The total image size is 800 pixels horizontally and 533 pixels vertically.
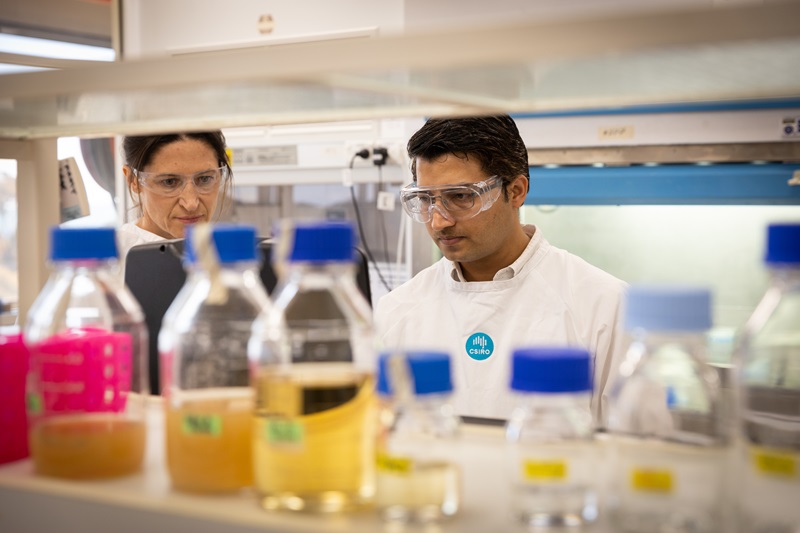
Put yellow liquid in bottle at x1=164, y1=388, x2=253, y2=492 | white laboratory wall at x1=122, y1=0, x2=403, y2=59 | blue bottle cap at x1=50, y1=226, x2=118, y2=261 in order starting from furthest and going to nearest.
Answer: white laboratory wall at x1=122, y1=0, x2=403, y2=59, blue bottle cap at x1=50, y1=226, x2=118, y2=261, yellow liquid in bottle at x1=164, y1=388, x2=253, y2=492

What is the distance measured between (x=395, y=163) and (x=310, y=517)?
9.82ft

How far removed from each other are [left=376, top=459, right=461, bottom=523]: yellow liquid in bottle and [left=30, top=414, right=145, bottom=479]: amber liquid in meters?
0.29

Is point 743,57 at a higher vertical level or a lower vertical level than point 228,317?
higher

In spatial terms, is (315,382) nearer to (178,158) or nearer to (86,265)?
(86,265)

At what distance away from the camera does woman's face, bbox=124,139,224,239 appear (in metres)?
2.53

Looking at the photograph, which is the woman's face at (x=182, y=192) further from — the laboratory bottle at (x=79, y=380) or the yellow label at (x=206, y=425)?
the yellow label at (x=206, y=425)

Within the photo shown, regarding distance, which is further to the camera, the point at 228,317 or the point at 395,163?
the point at 395,163

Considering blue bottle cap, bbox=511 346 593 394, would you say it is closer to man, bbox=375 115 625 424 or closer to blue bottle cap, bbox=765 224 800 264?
blue bottle cap, bbox=765 224 800 264

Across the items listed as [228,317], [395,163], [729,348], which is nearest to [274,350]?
[228,317]

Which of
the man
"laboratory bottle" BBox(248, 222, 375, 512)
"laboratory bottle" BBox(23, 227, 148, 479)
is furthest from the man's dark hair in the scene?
"laboratory bottle" BBox(248, 222, 375, 512)

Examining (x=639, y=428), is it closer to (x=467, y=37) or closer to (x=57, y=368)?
(x=467, y=37)

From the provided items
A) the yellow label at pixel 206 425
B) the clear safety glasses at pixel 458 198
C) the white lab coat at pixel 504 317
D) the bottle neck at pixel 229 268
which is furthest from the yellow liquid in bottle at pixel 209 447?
the clear safety glasses at pixel 458 198

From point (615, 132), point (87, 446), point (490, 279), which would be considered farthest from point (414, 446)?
point (615, 132)

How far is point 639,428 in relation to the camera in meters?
0.71
